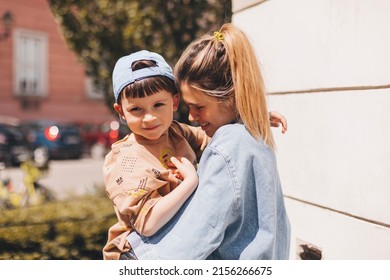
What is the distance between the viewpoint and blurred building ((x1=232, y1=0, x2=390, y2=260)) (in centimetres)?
202

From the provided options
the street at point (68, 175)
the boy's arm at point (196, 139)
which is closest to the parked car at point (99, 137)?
the street at point (68, 175)

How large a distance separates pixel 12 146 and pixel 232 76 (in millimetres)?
12848

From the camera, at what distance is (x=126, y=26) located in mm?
5965

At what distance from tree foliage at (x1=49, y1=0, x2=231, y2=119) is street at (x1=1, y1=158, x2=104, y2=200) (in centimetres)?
400

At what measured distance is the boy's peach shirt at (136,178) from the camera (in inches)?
58.9

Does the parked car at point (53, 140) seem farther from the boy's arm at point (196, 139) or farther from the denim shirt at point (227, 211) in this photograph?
the denim shirt at point (227, 211)

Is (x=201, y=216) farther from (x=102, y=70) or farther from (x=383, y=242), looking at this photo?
(x=102, y=70)

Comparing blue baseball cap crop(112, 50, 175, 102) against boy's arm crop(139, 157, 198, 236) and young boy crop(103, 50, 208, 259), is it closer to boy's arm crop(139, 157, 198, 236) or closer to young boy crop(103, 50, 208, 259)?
young boy crop(103, 50, 208, 259)

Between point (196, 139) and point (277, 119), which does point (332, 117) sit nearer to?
point (277, 119)

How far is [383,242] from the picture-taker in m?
2.02

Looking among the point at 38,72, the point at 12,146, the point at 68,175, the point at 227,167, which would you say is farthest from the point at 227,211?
the point at 38,72

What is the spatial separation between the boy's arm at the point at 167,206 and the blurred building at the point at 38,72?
2016 cm
